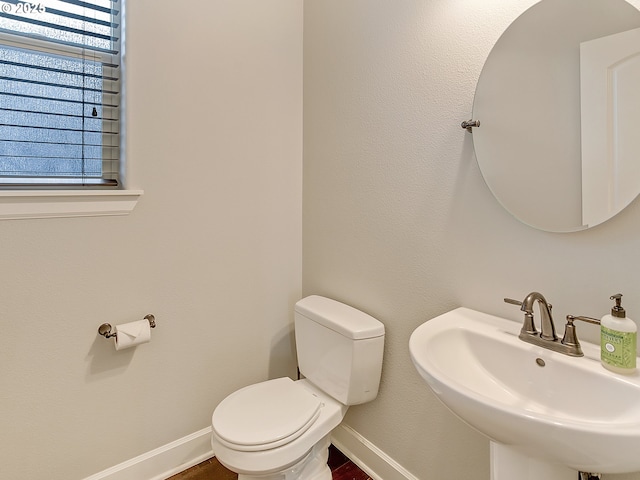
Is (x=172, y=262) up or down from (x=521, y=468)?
up

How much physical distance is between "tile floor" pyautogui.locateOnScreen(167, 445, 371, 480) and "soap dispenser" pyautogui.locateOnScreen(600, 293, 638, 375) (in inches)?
46.1

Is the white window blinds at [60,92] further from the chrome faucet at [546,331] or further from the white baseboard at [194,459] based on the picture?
the chrome faucet at [546,331]

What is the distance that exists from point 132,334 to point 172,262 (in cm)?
32

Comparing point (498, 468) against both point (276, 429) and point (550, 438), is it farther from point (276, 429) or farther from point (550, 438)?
point (276, 429)

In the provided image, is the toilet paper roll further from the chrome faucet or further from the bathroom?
the chrome faucet

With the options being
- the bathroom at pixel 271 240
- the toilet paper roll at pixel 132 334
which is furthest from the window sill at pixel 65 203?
the toilet paper roll at pixel 132 334

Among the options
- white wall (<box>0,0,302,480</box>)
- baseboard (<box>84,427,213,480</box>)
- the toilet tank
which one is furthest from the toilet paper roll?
the toilet tank

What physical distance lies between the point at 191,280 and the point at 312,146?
877 mm

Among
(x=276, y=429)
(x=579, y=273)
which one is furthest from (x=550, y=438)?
(x=276, y=429)

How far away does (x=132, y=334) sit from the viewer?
4.61 feet

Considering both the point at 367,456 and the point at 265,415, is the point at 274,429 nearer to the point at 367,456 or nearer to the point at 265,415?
the point at 265,415

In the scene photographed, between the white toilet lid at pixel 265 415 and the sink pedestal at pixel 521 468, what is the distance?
66cm
